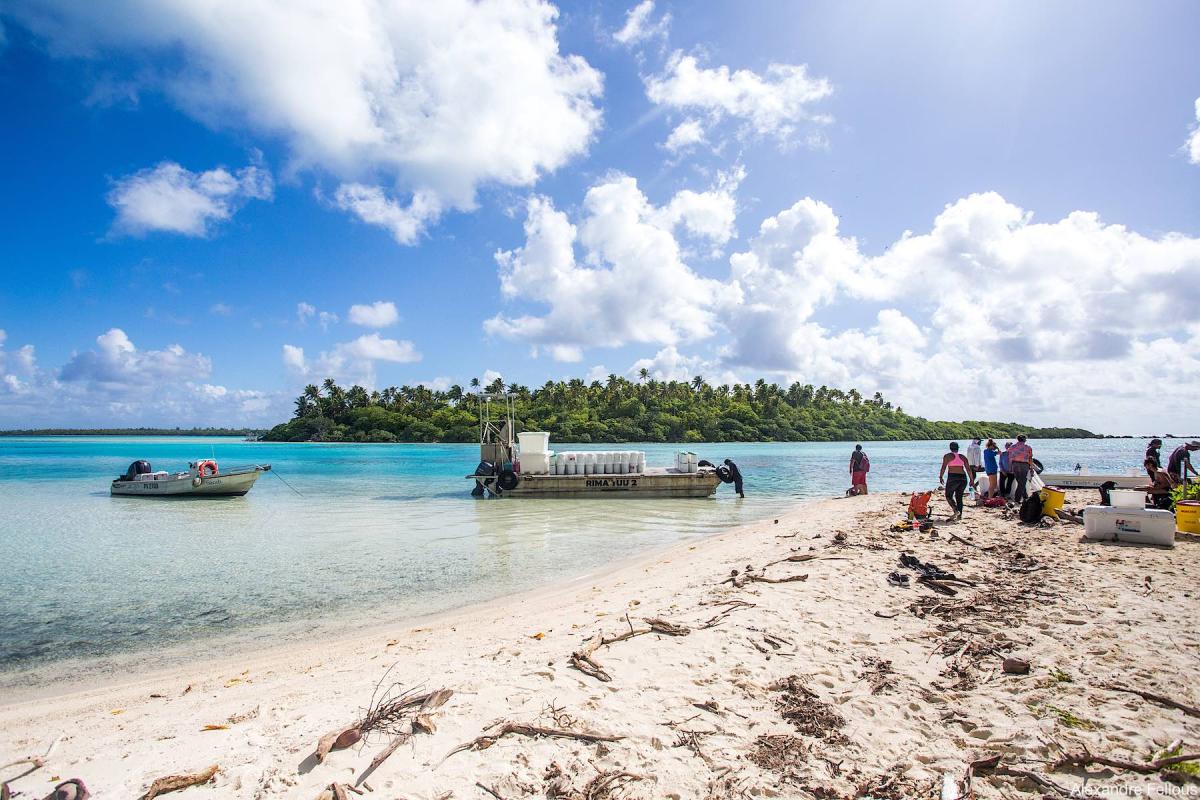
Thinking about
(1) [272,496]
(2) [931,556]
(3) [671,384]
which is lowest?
(1) [272,496]

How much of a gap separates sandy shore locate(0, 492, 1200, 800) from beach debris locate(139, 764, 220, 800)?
7 cm

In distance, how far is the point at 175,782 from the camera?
144 inches

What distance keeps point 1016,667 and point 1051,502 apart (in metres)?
11.1

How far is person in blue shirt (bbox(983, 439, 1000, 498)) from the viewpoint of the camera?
679 inches

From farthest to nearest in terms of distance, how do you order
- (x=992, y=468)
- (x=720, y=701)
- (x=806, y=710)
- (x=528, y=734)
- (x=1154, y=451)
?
(x=992, y=468) < (x=1154, y=451) < (x=720, y=701) < (x=806, y=710) < (x=528, y=734)

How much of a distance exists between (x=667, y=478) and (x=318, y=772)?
2503 centimetres

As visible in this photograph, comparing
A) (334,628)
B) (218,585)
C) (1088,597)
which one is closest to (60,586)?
(218,585)

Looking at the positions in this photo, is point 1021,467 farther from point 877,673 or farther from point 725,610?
point 877,673

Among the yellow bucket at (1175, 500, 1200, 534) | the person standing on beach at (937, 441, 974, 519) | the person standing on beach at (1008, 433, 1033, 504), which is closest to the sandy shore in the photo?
the yellow bucket at (1175, 500, 1200, 534)

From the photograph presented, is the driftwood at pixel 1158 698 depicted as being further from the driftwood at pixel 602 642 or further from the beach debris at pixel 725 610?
the driftwood at pixel 602 642

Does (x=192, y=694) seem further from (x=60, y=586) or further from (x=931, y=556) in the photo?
(x=931, y=556)

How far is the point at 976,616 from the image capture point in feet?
22.0

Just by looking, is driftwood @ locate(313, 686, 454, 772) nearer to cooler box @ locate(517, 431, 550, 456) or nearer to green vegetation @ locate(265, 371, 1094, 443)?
cooler box @ locate(517, 431, 550, 456)

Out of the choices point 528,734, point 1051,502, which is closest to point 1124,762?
point 528,734
